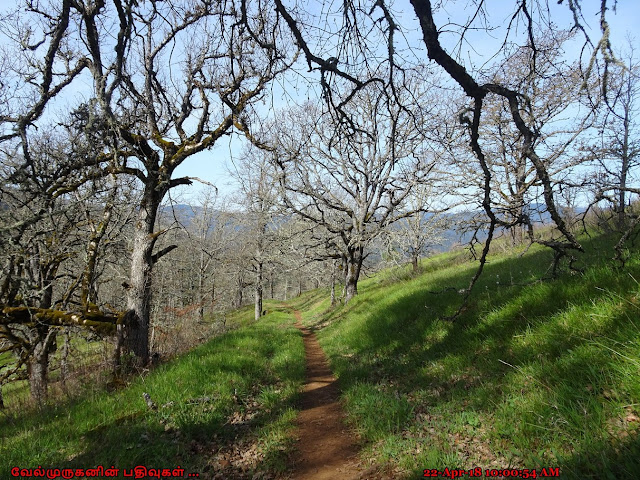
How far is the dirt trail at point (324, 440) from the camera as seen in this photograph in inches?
141

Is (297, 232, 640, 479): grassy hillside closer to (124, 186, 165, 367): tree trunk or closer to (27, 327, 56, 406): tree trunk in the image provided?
(124, 186, 165, 367): tree trunk

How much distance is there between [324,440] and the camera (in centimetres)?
425

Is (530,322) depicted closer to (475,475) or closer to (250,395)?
(475,475)

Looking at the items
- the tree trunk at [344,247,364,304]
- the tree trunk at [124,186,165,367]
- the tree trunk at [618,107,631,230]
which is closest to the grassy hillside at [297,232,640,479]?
the tree trunk at [618,107,631,230]

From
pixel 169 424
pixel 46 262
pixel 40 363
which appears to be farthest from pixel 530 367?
pixel 46 262

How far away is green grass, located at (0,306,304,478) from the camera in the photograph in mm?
3541

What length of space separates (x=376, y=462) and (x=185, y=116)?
8312mm

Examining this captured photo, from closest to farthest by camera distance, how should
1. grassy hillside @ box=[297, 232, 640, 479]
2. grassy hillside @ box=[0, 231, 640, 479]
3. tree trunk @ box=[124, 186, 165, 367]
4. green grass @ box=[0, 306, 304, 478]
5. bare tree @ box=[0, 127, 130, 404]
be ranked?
grassy hillside @ box=[297, 232, 640, 479]
grassy hillside @ box=[0, 231, 640, 479]
green grass @ box=[0, 306, 304, 478]
bare tree @ box=[0, 127, 130, 404]
tree trunk @ box=[124, 186, 165, 367]

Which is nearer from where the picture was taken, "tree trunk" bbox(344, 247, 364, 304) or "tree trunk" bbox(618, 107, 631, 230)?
"tree trunk" bbox(618, 107, 631, 230)

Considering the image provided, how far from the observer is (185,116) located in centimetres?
802
